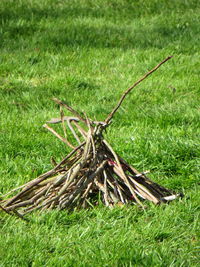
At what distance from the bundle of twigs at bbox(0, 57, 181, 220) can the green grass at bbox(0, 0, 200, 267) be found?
4.2 inches

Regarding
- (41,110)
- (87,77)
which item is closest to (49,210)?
(41,110)

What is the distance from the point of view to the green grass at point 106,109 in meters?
3.24

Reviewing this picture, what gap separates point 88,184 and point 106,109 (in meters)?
2.48

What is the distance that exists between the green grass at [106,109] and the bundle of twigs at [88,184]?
0.11 m

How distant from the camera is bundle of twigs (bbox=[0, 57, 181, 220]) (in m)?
Answer: 3.60

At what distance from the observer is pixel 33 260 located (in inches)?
122

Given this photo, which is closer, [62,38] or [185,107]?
[185,107]

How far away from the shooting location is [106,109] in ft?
20.0

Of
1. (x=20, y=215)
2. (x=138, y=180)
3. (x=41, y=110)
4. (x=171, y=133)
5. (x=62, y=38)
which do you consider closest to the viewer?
(x=20, y=215)

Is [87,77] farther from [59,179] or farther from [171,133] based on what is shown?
[59,179]

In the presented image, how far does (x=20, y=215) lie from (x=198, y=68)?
15.3 ft

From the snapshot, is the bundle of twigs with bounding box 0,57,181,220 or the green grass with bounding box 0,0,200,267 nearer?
the green grass with bounding box 0,0,200,267

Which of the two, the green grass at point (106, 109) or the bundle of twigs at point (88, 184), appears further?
the bundle of twigs at point (88, 184)

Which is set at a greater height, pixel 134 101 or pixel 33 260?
pixel 33 260
